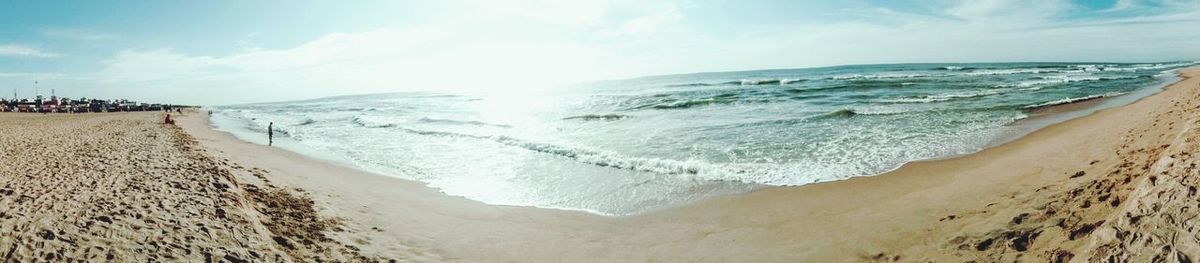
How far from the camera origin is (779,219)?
8.22m

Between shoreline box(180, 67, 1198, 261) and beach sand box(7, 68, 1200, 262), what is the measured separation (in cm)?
3

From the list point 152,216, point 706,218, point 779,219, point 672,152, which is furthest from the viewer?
point 672,152

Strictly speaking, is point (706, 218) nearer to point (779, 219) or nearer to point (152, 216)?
point (779, 219)

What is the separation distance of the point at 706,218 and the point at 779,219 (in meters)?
1.17

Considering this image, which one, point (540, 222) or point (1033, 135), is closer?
point (540, 222)

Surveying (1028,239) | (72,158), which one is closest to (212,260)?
(1028,239)

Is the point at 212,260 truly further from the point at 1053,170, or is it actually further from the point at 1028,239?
the point at 1053,170

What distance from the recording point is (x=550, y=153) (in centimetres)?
1744

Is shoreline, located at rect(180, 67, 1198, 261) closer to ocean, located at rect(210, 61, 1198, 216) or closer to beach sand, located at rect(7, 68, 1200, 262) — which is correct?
beach sand, located at rect(7, 68, 1200, 262)

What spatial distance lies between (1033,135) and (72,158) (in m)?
26.3

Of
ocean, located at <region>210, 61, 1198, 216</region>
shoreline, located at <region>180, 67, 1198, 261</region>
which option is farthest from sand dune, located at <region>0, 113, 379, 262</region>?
ocean, located at <region>210, 61, 1198, 216</region>

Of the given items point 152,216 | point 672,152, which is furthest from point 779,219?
point 152,216

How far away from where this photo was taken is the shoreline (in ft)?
21.6

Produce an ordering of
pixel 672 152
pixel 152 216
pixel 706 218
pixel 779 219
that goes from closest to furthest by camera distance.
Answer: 1. pixel 152 216
2. pixel 779 219
3. pixel 706 218
4. pixel 672 152
